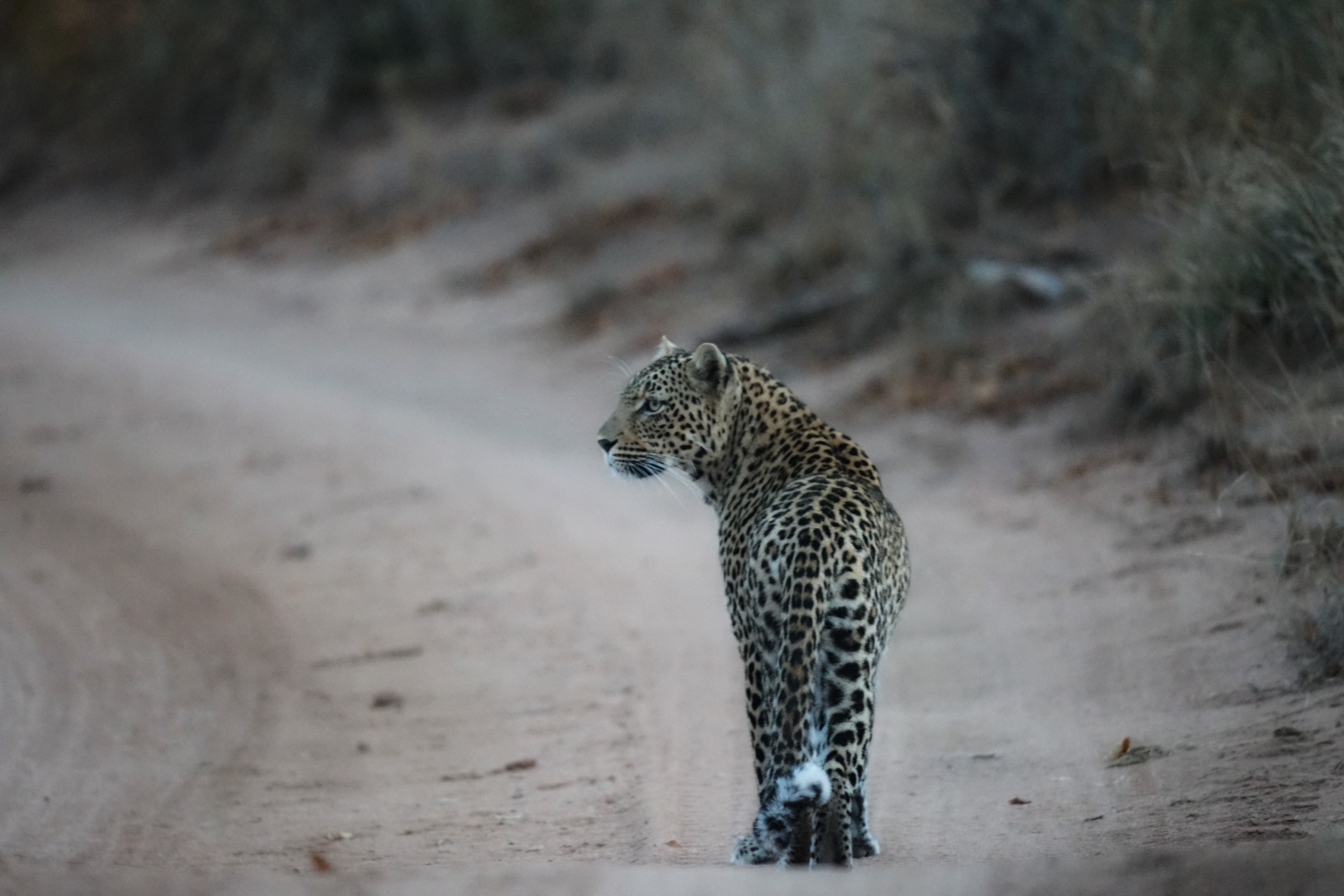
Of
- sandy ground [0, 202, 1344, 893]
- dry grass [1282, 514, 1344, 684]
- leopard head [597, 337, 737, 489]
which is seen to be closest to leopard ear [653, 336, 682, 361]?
leopard head [597, 337, 737, 489]

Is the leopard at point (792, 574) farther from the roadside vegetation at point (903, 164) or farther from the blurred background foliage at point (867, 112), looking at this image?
the blurred background foliage at point (867, 112)

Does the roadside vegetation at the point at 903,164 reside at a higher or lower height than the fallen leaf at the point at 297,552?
higher

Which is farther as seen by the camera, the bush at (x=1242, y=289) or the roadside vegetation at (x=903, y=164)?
the roadside vegetation at (x=903, y=164)

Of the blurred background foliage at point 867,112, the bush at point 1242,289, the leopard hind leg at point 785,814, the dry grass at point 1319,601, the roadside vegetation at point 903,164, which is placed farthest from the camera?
the blurred background foliage at point 867,112

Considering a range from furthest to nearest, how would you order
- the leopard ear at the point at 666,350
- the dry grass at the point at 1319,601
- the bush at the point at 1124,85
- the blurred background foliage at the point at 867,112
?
the bush at the point at 1124,85, the blurred background foliage at the point at 867,112, the leopard ear at the point at 666,350, the dry grass at the point at 1319,601

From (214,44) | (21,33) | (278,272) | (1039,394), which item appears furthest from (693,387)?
(21,33)

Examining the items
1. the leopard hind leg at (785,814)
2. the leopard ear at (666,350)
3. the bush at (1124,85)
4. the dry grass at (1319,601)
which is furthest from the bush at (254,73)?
the leopard hind leg at (785,814)

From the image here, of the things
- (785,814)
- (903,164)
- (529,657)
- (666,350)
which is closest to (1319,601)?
(666,350)

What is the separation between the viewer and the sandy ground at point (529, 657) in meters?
5.80

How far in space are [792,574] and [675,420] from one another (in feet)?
4.61

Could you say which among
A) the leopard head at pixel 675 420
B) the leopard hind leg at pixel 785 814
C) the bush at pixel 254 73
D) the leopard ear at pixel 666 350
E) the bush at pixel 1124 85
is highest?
the bush at pixel 254 73

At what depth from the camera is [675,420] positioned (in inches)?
257

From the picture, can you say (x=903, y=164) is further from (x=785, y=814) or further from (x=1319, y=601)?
(x=785, y=814)

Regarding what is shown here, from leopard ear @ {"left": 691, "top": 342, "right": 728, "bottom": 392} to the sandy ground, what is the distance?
1.54 meters
